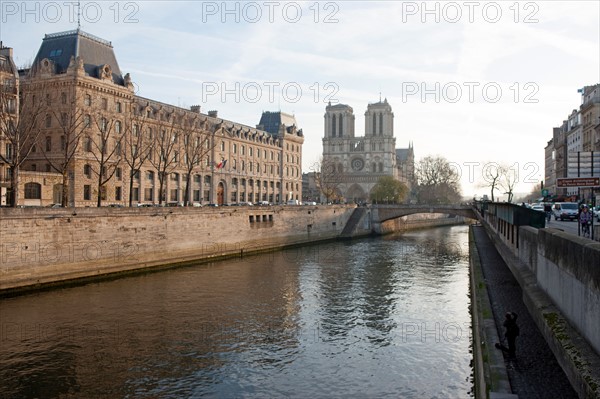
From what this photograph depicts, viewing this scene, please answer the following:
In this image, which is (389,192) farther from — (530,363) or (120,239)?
(530,363)

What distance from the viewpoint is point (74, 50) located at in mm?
54125

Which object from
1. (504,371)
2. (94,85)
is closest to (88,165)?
(94,85)

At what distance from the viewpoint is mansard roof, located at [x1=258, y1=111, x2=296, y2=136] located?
103438 mm

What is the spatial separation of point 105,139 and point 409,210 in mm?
47527

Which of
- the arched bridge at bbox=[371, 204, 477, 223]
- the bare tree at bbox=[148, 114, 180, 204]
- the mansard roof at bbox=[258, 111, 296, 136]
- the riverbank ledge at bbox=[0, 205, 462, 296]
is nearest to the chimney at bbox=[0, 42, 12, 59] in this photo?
the bare tree at bbox=[148, 114, 180, 204]

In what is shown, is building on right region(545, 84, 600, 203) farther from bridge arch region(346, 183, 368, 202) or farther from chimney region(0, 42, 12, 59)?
bridge arch region(346, 183, 368, 202)

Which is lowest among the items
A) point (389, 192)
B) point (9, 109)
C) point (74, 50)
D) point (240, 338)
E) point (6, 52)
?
point (240, 338)

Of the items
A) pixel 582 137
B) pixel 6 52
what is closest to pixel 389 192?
pixel 582 137

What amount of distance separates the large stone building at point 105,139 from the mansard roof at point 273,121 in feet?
66.1

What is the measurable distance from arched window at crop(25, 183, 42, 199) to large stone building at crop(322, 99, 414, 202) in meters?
104

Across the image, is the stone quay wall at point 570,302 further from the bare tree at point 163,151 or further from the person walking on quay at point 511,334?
the bare tree at point 163,151

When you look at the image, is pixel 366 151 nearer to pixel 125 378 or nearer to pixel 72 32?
pixel 72 32

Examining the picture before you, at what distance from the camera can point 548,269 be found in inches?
600

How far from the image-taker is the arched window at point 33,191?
47.1 metres
